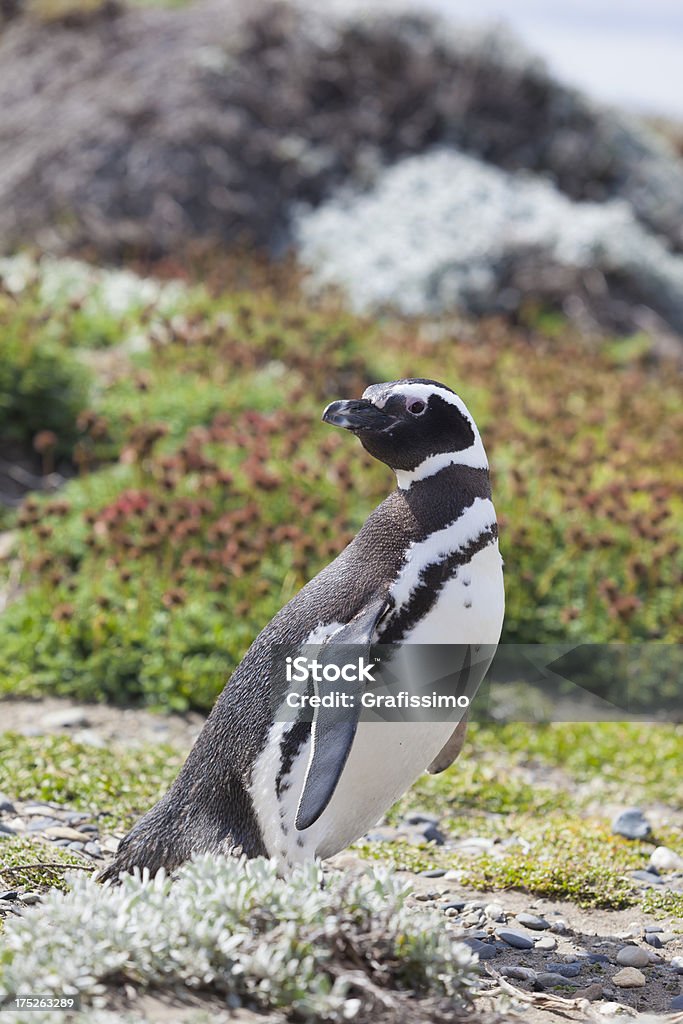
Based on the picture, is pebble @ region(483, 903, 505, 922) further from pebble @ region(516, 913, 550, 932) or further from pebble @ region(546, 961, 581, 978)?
pebble @ region(546, 961, 581, 978)

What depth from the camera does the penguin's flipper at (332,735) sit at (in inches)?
126

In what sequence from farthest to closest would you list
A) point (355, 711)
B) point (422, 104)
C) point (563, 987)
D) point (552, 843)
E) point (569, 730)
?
1. point (422, 104)
2. point (569, 730)
3. point (552, 843)
4. point (563, 987)
5. point (355, 711)

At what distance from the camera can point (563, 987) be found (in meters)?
3.62

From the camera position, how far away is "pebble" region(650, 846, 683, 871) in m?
4.91

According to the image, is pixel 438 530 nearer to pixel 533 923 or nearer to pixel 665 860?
pixel 533 923

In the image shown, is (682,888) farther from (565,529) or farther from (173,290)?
(173,290)

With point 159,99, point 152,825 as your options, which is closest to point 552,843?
point 152,825

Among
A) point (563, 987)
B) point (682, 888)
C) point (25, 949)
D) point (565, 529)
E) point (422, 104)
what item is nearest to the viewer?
point (25, 949)

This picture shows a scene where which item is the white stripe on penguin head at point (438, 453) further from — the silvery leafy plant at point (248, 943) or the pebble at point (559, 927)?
the pebble at point (559, 927)

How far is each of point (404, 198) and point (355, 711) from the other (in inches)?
469

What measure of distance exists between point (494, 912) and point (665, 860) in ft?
3.60

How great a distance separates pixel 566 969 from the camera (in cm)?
376

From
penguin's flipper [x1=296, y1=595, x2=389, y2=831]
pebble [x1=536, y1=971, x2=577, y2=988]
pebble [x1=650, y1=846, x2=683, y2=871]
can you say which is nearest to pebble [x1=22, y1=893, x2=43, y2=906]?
penguin's flipper [x1=296, y1=595, x2=389, y2=831]

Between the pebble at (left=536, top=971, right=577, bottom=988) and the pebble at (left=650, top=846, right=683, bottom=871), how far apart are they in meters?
1.35
